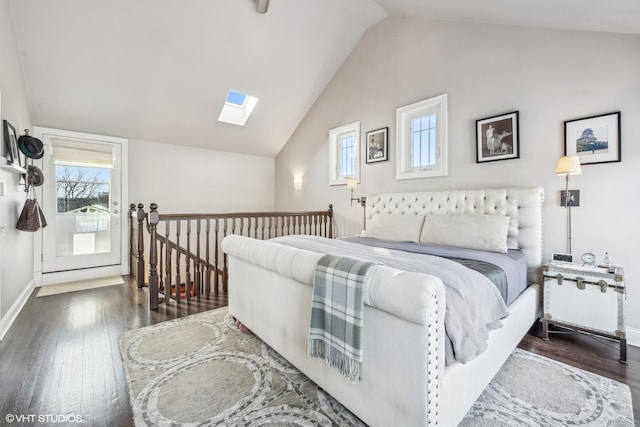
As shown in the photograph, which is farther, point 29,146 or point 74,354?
point 29,146

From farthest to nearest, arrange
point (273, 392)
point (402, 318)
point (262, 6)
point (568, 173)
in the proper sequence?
point (262, 6) → point (568, 173) → point (273, 392) → point (402, 318)

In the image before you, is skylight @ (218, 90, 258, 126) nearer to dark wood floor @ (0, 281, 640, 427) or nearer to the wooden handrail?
the wooden handrail

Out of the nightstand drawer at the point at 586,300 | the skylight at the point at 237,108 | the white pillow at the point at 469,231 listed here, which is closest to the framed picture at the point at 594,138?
the white pillow at the point at 469,231

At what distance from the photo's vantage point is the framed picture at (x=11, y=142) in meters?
2.54

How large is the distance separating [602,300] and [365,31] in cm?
448

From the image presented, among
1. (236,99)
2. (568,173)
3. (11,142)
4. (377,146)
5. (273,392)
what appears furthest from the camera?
(236,99)

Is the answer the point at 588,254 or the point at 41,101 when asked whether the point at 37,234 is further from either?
the point at 588,254

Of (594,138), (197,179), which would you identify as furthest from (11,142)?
(594,138)

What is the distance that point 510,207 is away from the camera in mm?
2785

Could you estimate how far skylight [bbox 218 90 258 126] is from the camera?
4949mm

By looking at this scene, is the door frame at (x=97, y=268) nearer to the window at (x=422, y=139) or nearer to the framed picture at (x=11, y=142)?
the framed picture at (x=11, y=142)

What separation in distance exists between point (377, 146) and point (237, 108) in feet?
8.89

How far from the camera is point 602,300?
2.10 m

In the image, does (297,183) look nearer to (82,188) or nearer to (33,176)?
(82,188)
